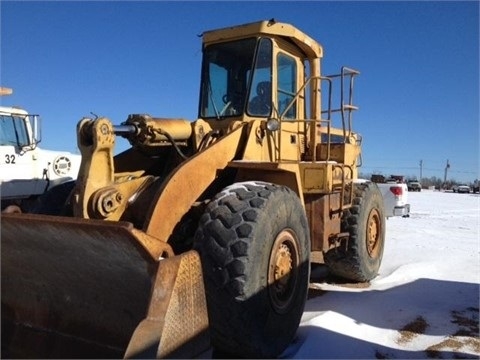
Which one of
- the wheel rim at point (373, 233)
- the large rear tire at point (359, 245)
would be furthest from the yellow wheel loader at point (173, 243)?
the wheel rim at point (373, 233)

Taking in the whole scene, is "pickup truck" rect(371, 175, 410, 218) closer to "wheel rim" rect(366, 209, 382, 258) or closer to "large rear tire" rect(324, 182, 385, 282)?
"wheel rim" rect(366, 209, 382, 258)

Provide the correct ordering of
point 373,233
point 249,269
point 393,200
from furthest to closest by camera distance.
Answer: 1. point 393,200
2. point 373,233
3. point 249,269

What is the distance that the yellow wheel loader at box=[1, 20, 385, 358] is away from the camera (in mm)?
3230

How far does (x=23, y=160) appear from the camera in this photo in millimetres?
10070

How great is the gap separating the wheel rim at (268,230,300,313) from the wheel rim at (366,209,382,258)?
2.91m

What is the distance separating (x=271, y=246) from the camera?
394 cm

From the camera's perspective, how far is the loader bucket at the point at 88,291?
307 centimetres

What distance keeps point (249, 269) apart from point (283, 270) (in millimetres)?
675

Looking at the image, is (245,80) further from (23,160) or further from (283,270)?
(23,160)

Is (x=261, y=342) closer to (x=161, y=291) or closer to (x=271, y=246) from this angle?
(x=271, y=246)

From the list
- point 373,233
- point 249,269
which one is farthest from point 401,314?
point 249,269

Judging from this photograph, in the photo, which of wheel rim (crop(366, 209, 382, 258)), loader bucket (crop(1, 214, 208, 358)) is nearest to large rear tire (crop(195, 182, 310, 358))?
loader bucket (crop(1, 214, 208, 358))

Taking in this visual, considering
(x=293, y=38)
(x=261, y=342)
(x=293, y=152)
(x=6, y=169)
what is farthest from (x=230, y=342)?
(x=6, y=169)

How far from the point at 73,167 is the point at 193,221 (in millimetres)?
7473
